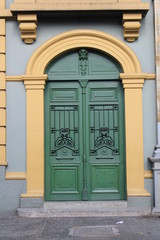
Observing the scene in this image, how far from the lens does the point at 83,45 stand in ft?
27.9

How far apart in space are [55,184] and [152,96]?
296 centimetres

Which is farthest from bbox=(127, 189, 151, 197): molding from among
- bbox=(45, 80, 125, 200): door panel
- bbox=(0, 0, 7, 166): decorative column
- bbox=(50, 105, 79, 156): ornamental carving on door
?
bbox=(0, 0, 7, 166): decorative column

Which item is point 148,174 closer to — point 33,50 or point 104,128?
point 104,128

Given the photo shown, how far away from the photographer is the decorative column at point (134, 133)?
27.0 feet

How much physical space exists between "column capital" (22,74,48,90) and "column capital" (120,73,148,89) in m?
1.75

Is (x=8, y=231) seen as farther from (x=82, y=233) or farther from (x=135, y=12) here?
(x=135, y=12)

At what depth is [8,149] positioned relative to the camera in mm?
8375

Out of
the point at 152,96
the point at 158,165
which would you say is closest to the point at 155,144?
the point at 158,165

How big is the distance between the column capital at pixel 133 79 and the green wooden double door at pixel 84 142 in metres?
0.27

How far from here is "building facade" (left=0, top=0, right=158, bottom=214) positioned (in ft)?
27.1

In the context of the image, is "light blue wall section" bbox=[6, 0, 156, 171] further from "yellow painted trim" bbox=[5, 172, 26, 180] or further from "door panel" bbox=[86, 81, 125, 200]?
"door panel" bbox=[86, 81, 125, 200]

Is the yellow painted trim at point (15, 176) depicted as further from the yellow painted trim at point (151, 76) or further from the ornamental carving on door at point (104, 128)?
the yellow painted trim at point (151, 76)

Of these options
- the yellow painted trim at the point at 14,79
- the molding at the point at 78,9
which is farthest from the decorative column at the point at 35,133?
the molding at the point at 78,9

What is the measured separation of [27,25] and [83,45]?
131 centimetres
